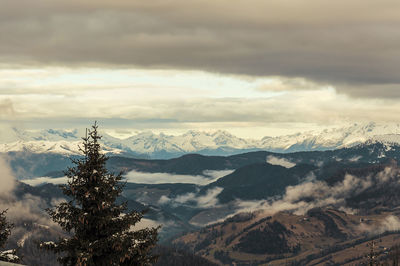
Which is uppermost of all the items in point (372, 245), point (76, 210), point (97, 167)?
point (97, 167)

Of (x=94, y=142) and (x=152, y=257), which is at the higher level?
(x=94, y=142)

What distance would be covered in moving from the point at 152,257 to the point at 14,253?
53.7 feet

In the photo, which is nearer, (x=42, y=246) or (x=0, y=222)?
(x=42, y=246)

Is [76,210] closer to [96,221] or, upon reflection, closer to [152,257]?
[96,221]

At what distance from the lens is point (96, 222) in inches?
1698

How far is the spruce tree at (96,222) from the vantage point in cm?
4234

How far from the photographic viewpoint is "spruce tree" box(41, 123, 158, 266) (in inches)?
1667

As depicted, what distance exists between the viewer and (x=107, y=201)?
43219 mm

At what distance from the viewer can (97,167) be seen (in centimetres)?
4453

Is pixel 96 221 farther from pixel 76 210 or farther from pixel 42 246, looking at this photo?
pixel 42 246

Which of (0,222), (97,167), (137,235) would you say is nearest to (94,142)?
(97,167)

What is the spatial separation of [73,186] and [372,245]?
88.5 m

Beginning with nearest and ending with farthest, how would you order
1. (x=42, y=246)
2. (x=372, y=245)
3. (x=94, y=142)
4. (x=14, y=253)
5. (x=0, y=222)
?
(x=42, y=246)
(x=94, y=142)
(x=14, y=253)
(x=0, y=222)
(x=372, y=245)

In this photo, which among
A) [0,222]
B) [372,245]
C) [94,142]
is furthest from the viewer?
[372,245]
